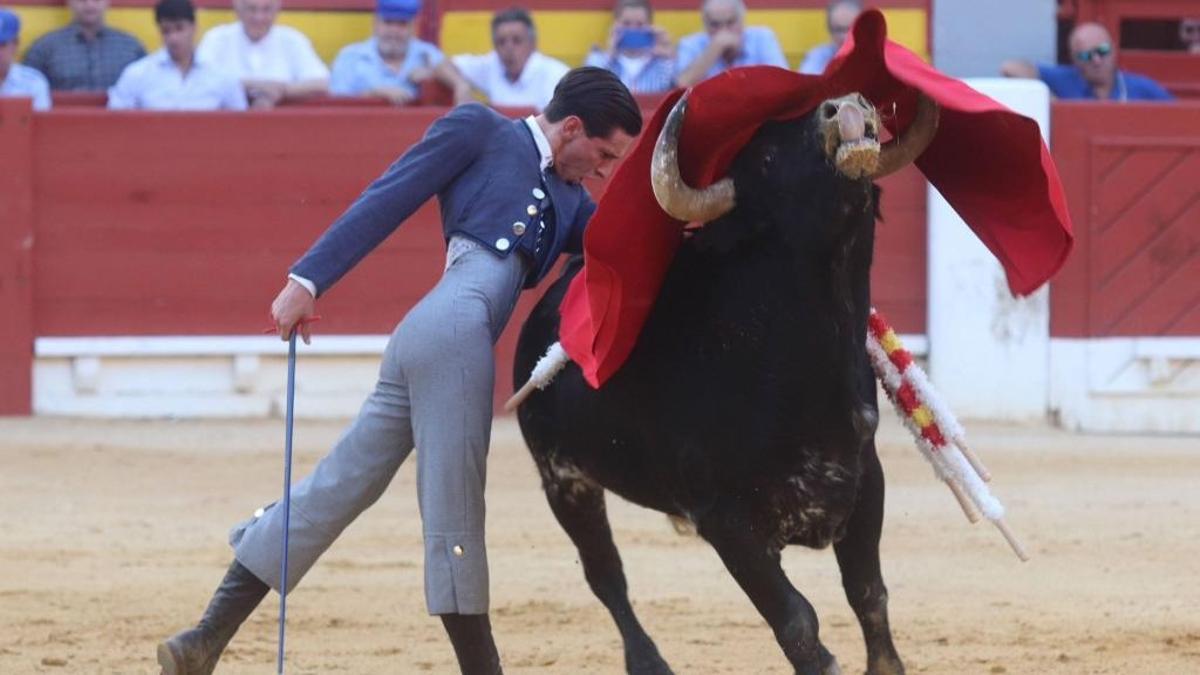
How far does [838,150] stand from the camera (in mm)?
3848

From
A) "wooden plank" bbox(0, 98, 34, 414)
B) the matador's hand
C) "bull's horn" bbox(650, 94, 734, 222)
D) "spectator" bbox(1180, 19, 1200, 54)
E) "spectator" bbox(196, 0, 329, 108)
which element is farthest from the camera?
"spectator" bbox(1180, 19, 1200, 54)

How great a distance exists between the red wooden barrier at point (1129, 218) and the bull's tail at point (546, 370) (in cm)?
481

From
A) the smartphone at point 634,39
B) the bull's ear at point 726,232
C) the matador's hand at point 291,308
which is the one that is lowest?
the smartphone at point 634,39

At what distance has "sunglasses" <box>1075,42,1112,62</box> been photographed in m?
9.48

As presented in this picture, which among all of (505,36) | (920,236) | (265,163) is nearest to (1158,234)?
(920,236)

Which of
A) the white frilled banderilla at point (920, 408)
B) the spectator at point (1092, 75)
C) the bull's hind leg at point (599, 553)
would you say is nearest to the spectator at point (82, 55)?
the spectator at point (1092, 75)

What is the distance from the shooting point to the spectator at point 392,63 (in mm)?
9344

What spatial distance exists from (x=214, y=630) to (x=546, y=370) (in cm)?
85

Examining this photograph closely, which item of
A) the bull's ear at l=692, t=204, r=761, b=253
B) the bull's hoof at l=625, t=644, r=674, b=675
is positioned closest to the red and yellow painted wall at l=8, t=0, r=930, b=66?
the bull's hoof at l=625, t=644, r=674, b=675

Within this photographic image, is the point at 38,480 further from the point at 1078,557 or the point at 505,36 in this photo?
the point at 1078,557

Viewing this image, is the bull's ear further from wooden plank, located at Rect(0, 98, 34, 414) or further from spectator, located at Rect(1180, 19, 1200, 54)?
spectator, located at Rect(1180, 19, 1200, 54)

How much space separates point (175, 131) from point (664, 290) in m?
5.17

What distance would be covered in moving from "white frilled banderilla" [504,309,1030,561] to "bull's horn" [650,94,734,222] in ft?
1.96

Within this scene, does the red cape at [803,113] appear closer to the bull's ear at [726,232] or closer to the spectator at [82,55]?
the bull's ear at [726,232]
